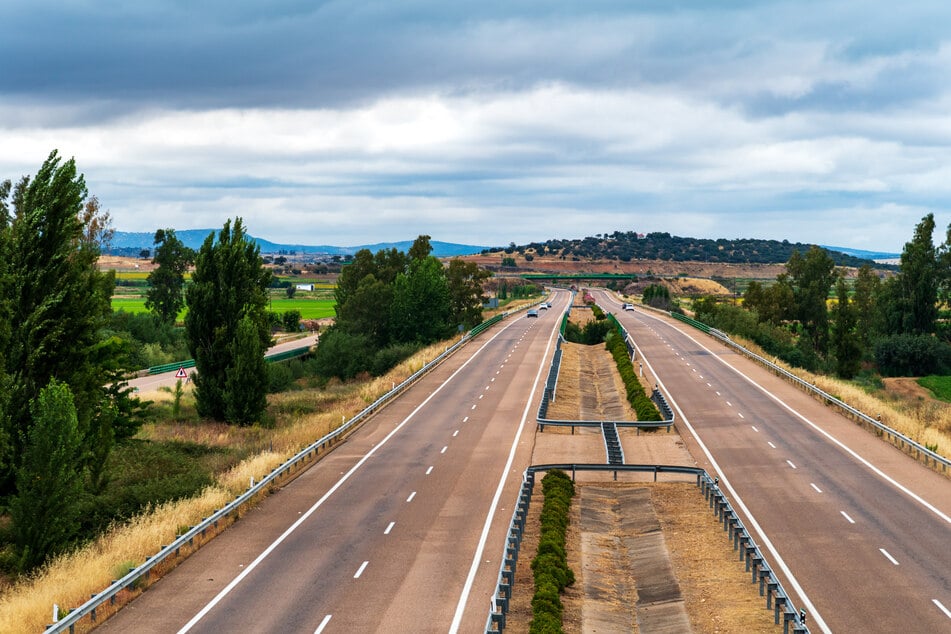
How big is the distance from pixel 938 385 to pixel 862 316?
33.2 m

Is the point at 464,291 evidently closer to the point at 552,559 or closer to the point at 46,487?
the point at 552,559

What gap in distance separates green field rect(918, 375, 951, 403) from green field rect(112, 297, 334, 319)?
85.6 meters

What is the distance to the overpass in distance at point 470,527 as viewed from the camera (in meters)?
18.9

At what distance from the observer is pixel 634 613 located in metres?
20.7

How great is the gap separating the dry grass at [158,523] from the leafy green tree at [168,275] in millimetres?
48672

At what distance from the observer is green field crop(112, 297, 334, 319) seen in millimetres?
141175

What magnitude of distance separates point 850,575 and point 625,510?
359 inches

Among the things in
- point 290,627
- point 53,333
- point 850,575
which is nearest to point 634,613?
point 850,575

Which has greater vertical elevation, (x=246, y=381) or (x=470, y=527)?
(x=246, y=381)

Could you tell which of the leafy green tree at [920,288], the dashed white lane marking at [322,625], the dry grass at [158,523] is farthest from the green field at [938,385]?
the dashed white lane marking at [322,625]

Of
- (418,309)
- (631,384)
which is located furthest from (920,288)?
(631,384)

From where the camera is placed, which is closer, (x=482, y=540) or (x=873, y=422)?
(x=482, y=540)

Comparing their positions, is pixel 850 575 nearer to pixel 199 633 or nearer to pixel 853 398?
pixel 199 633

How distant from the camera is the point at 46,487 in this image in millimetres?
21938
